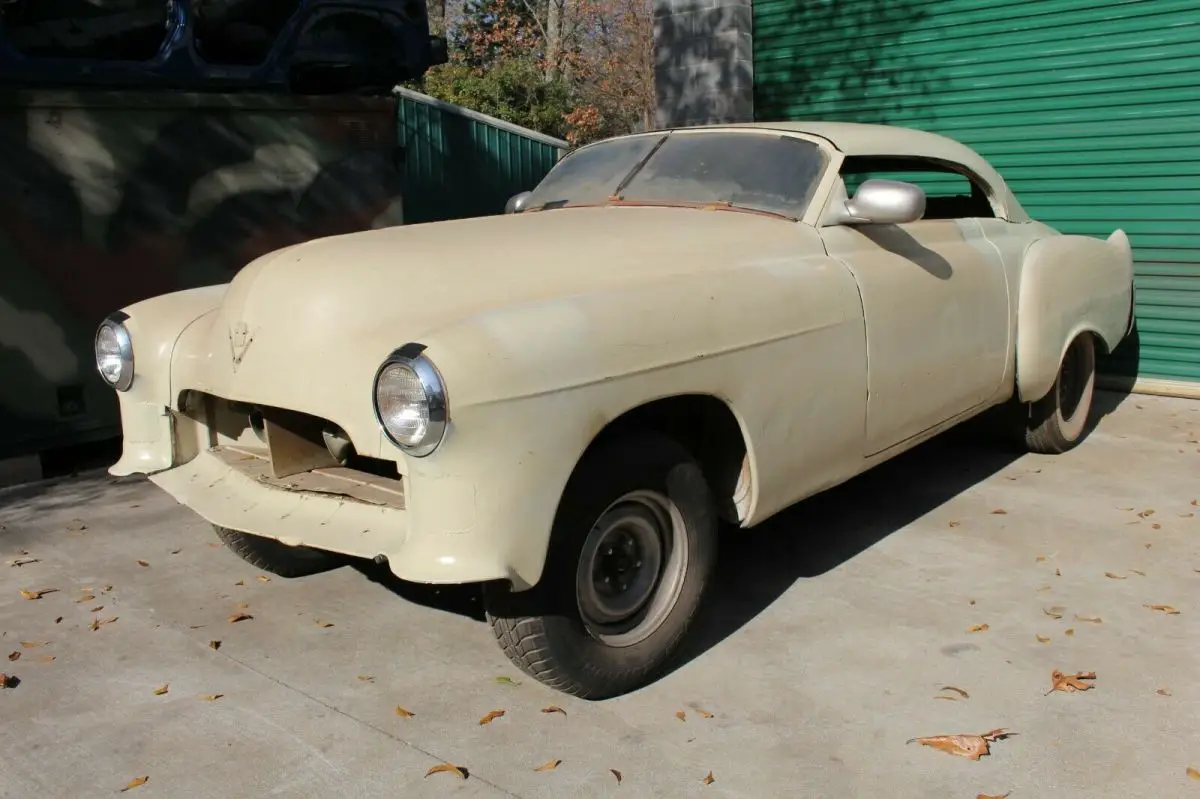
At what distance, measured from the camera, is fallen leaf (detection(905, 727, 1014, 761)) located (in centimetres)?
287

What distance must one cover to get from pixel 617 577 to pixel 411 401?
37.9 inches

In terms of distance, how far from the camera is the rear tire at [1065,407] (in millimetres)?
5684

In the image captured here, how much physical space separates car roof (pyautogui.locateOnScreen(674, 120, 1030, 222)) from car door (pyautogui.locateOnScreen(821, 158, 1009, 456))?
0.08 metres

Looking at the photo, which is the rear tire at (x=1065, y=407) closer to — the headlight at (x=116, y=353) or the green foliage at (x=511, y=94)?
the headlight at (x=116, y=353)

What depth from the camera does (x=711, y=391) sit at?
10.7 ft

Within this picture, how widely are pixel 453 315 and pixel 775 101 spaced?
7.01 m

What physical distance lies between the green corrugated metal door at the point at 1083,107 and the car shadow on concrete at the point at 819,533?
1885 mm

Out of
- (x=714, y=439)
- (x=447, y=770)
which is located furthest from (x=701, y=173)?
(x=447, y=770)

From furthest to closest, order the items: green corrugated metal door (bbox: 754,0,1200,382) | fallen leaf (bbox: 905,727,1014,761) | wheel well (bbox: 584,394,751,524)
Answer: green corrugated metal door (bbox: 754,0,1200,382), wheel well (bbox: 584,394,751,524), fallen leaf (bbox: 905,727,1014,761)

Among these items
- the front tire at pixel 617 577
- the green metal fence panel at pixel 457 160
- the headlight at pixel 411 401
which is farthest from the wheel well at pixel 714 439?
the green metal fence panel at pixel 457 160

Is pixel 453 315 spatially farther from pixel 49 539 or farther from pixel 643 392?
pixel 49 539

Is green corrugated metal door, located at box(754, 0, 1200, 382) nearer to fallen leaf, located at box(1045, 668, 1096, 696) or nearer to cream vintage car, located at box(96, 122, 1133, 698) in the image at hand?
cream vintage car, located at box(96, 122, 1133, 698)

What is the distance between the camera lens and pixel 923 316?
4.22 m

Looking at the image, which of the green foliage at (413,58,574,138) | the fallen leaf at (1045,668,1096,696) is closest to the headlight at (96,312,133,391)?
the fallen leaf at (1045,668,1096,696)
